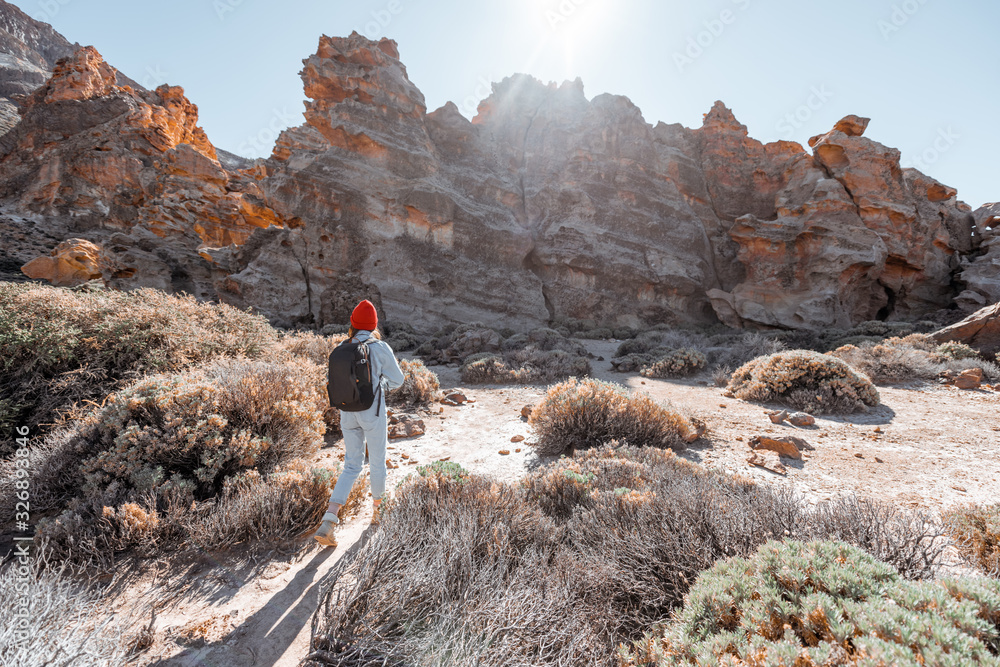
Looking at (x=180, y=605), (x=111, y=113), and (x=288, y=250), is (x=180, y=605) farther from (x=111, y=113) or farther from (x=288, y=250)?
(x=111, y=113)

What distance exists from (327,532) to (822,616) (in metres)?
2.83

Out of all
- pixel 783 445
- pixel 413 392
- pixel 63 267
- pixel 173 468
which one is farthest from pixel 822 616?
pixel 63 267

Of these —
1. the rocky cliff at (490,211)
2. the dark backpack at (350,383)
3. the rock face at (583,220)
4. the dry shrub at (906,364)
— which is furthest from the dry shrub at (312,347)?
the dry shrub at (906,364)

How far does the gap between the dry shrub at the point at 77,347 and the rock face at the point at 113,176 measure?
14864mm

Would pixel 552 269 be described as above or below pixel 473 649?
above

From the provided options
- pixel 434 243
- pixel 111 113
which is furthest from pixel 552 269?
pixel 111 113

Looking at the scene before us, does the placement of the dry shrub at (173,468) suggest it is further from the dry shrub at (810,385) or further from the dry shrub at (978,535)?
the dry shrub at (810,385)

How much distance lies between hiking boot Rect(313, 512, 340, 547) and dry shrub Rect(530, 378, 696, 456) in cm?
259

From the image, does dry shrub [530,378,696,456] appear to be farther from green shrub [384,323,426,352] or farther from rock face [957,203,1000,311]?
rock face [957,203,1000,311]

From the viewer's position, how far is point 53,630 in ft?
5.16

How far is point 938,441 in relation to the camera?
4531 mm

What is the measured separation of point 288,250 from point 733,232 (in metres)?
23.1

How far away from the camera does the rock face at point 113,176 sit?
19078 millimetres

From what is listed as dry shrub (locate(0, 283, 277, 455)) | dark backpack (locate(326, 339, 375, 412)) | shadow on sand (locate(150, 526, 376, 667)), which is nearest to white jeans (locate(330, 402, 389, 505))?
dark backpack (locate(326, 339, 375, 412))
